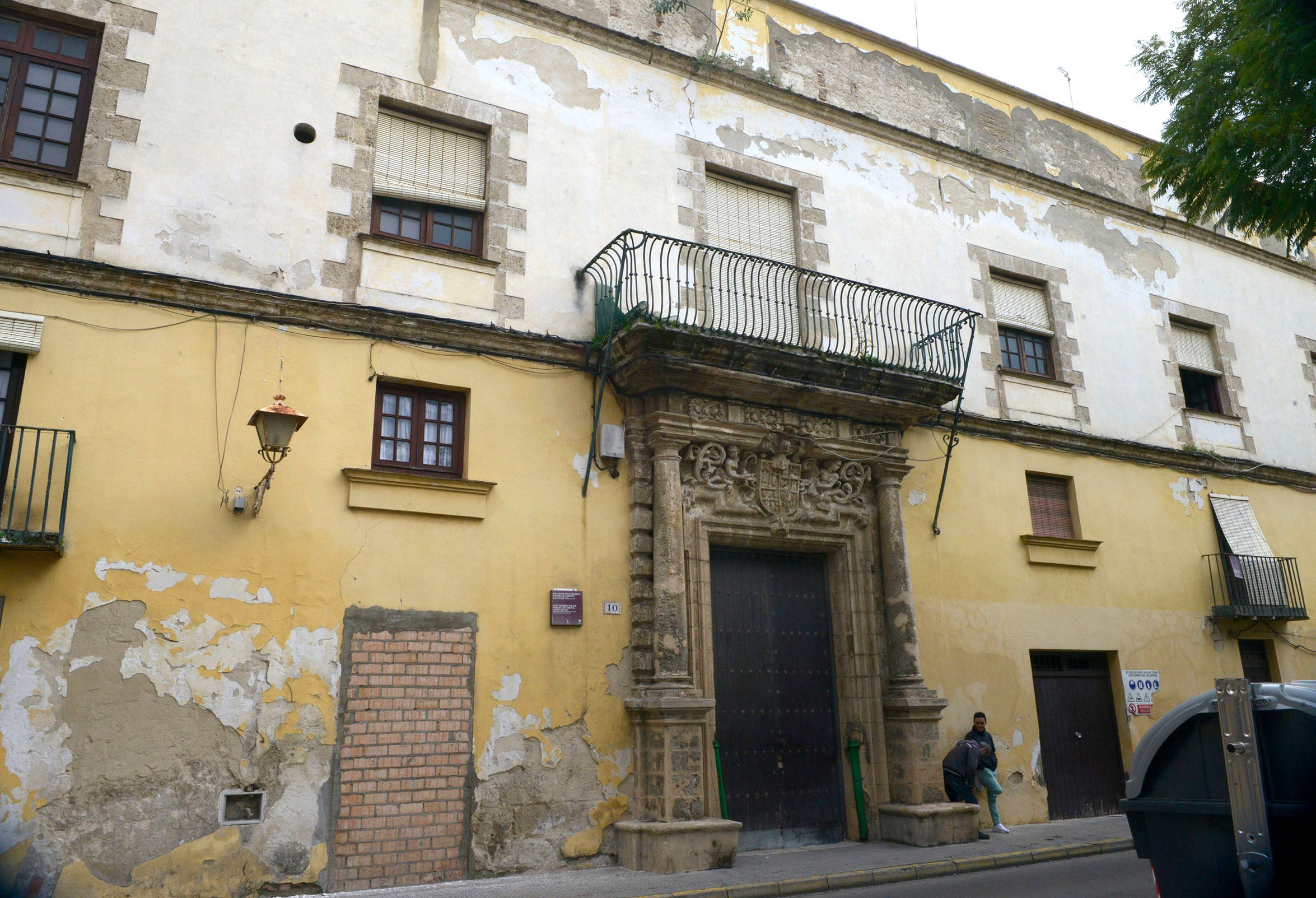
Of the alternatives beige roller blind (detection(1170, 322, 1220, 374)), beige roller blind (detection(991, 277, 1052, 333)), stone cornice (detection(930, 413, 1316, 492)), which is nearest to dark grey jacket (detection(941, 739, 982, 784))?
stone cornice (detection(930, 413, 1316, 492))

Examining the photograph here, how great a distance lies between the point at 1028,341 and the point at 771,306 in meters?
4.69

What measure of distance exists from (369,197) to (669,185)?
135 inches

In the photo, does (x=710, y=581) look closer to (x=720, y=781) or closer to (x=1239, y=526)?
(x=720, y=781)

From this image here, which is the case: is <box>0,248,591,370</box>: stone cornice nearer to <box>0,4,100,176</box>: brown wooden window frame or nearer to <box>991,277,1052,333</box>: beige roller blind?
<box>0,4,100,176</box>: brown wooden window frame

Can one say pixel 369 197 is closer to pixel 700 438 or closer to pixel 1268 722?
pixel 700 438

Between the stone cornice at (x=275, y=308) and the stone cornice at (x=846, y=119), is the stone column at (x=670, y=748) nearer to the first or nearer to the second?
the stone cornice at (x=275, y=308)

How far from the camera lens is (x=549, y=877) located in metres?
8.15

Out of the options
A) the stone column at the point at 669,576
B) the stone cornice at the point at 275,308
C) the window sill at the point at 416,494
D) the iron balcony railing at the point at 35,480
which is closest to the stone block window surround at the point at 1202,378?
the stone column at the point at 669,576

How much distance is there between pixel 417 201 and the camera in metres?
9.48

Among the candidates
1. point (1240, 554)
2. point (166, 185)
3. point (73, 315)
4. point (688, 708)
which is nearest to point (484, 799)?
point (688, 708)

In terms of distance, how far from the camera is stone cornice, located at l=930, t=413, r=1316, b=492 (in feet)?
40.2

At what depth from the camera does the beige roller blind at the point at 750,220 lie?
1118 cm

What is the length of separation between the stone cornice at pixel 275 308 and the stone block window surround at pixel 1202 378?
983cm

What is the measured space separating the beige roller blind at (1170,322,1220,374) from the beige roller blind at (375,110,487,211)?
36.4 ft
